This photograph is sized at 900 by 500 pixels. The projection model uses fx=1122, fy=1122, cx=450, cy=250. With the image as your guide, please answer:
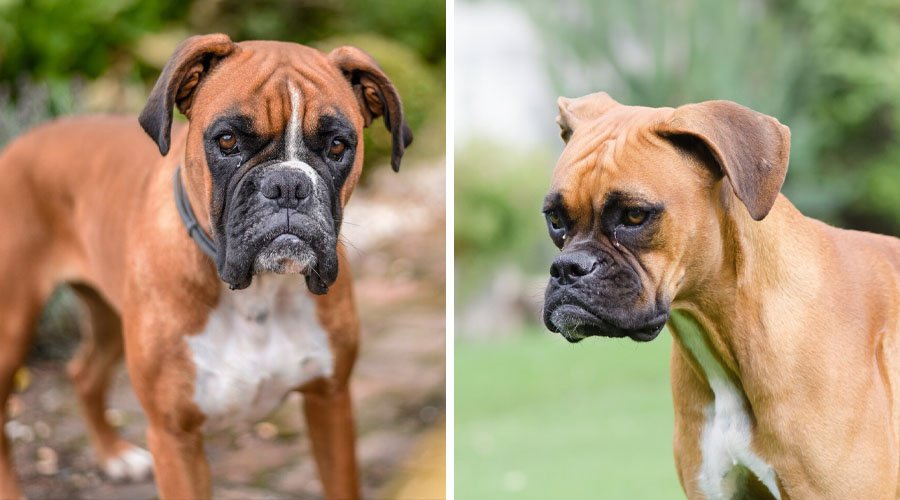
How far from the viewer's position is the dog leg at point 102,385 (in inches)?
209

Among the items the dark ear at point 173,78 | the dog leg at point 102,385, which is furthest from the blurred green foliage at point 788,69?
the dark ear at point 173,78

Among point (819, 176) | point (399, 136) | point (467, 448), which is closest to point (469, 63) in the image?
point (819, 176)

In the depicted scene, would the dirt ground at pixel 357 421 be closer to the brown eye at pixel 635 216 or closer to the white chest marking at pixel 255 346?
the white chest marking at pixel 255 346

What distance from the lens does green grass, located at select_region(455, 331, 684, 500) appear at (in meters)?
6.66

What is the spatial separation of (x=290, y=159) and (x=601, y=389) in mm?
6886

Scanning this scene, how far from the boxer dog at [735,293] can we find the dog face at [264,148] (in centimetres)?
72

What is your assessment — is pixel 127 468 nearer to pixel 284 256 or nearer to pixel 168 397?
pixel 168 397

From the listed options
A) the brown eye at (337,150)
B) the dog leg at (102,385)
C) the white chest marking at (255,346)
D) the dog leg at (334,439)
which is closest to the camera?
the brown eye at (337,150)

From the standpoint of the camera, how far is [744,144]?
2.84m

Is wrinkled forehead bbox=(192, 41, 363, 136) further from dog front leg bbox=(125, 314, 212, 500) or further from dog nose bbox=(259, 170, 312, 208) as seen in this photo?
dog front leg bbox=(125, 314, 212, 500)

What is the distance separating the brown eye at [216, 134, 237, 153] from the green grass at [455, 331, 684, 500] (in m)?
3.00

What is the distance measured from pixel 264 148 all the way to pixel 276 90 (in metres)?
0.17

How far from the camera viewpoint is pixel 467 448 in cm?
834

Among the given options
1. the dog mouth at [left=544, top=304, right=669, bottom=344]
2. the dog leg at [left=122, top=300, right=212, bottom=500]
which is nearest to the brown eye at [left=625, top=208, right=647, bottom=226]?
the dog mouth at [left=544, top=304, right=669, bottom=344]
